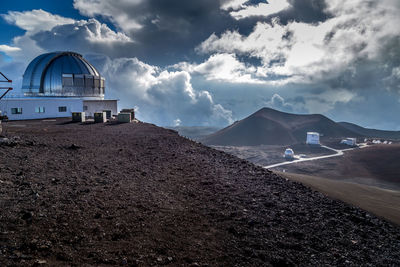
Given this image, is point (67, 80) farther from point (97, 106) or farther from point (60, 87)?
point (97, 106)

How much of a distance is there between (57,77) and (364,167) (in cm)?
5407

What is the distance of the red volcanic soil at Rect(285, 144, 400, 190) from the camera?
40853 mm

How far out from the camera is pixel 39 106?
2706 cm

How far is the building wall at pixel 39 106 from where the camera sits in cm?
2528

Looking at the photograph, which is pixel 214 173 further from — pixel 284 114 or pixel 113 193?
pixel 284 114

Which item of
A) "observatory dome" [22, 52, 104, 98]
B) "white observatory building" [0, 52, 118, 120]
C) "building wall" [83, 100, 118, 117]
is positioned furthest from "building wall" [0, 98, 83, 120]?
"observatory dome" [22, 52, 104, 98]

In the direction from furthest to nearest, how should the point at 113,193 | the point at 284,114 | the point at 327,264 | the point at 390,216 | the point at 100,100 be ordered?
the point at 284,114
the point at 100,100
the point at 390,216
the point at 113,193
the point at 327,264

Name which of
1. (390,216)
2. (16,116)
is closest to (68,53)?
(16,116)

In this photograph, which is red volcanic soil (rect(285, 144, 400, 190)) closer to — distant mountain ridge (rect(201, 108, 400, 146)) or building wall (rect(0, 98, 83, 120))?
distant mountain ridge (rect(201, 108, 400, 146))

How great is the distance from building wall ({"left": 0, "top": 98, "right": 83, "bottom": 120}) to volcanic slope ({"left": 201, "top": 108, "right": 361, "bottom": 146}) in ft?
213

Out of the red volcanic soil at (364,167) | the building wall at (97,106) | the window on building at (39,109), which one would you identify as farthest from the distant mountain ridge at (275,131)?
the window on building at (39,109)

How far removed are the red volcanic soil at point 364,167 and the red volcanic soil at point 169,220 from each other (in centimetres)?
3941

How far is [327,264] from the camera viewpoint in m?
4.30

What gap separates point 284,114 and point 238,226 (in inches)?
4772
